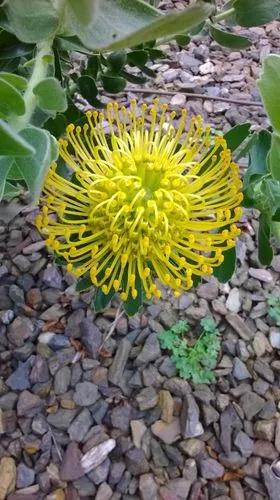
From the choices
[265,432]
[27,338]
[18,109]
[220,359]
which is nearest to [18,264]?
[27,338]

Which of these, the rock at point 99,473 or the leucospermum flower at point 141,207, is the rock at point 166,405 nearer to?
the rock at point 99,473

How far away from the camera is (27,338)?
51.9 inches

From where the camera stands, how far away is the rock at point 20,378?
1.27 meters

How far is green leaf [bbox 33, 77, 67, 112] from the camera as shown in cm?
52

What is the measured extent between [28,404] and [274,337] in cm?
50

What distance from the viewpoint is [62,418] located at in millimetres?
1244

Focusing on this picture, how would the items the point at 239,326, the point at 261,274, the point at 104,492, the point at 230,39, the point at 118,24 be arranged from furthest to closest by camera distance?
1. the point at 261,274
2. the point at 239,326
3. the point at 104,492
4. the point at 230,39
5. the point at 118,24

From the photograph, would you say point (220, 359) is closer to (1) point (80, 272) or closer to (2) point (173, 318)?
(2) point (173, 318)

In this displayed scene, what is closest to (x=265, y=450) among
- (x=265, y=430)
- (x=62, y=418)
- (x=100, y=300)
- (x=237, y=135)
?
(x=265, y=430)

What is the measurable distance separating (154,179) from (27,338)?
664mm

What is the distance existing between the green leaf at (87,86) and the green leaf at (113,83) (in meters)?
0.02

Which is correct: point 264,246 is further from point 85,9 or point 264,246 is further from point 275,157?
point 85,9

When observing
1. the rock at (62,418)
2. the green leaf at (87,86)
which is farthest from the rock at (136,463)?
the green leaf at (87,86)

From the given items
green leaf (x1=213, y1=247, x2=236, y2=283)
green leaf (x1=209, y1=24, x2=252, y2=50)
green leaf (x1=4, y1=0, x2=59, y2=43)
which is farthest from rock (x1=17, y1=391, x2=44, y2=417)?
green leaf (x1=4, y1=0, x2=59, y2=43)
